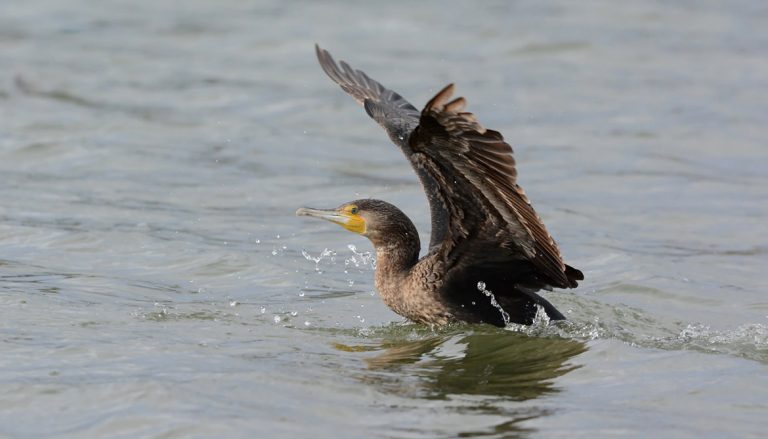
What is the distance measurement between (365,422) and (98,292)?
327 cm

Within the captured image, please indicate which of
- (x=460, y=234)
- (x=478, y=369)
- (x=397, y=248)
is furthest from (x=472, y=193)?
(x=397, y=248)

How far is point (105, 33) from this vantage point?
1831 cm

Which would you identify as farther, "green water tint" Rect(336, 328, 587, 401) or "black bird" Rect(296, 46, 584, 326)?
"green water tint" Rect(336, 328, 587, 401)

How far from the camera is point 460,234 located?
7.12 m

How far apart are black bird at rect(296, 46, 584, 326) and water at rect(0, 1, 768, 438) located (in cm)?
20

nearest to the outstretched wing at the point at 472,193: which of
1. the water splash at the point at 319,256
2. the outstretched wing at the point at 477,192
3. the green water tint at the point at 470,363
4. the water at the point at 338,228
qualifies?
the outstretched wing at the point at 477,192

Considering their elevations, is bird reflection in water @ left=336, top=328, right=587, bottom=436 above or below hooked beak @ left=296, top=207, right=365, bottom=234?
below

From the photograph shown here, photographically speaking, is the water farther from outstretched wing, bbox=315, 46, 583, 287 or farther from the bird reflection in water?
outstretched wing, bbox=315, 46, 583, 287

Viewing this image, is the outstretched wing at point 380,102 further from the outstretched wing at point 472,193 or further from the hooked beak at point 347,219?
the hooked beak at point 347,219

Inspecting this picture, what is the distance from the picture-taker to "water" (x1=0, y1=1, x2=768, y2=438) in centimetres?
620

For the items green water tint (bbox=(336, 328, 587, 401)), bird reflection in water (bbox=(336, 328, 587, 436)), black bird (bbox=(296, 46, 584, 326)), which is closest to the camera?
bird reflection in water (bbox=(336, 328, 587, 436))

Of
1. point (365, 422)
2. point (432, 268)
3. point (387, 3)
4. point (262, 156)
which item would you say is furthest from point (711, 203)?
point (387, 3)

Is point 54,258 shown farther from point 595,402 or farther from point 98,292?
point 595,402

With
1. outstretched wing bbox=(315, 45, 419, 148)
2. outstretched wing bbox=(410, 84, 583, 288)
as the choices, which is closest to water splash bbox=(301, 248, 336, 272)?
outstretched wing bbox=(315, 45, 419, 148)
